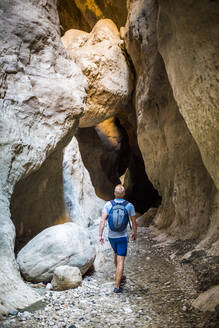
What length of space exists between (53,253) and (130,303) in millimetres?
1279

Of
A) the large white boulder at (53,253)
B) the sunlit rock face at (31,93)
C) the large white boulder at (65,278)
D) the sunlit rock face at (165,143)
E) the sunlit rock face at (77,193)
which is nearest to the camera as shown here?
the large white boulder at (65,278)

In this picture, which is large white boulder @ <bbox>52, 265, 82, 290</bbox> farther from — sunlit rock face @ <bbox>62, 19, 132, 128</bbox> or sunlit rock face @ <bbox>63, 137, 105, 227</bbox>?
sunlit rock face @ <bbox>62, 19, 132, 128</bbox>

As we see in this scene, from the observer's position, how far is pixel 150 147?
8.78 m

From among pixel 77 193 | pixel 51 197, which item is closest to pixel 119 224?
pixel 51 197

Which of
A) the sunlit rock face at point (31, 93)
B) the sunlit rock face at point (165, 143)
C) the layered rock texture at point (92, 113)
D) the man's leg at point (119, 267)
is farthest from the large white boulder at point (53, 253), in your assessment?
the sunlit rock face at point (165, 143)

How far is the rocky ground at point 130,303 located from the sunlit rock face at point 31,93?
907 millimetres

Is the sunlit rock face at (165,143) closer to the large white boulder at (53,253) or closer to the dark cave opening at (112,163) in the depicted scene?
the large white boulder at (53,253)

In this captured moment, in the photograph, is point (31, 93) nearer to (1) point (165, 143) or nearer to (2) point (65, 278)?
(2) point (65, 278)

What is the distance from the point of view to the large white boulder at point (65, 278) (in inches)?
144

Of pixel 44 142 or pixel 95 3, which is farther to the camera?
pixel 95 3

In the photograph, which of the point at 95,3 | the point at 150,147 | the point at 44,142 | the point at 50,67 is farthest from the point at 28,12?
the point at 95,3

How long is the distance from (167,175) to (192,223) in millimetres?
2135

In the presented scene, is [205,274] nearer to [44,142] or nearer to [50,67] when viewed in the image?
[44,142]

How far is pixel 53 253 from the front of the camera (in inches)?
155
